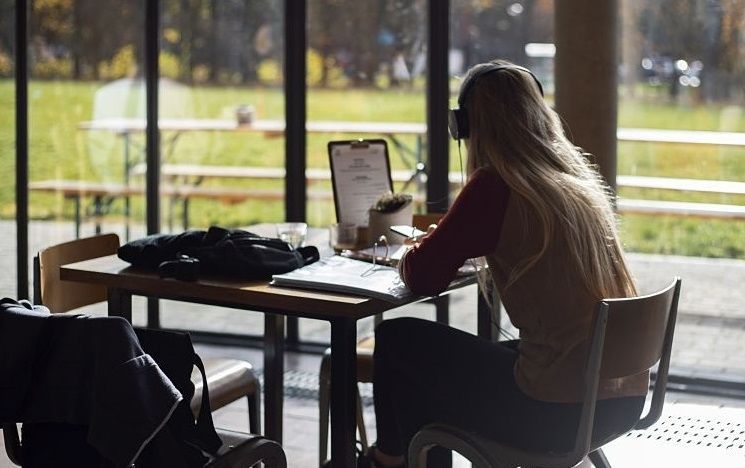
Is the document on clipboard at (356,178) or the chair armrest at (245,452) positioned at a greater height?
the document on clipboard at (356,178)

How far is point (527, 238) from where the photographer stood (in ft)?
8.70

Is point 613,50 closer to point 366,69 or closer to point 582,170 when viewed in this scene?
point 366,69

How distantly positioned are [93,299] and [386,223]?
94 cm

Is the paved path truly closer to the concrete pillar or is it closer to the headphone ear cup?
the concrete pillar

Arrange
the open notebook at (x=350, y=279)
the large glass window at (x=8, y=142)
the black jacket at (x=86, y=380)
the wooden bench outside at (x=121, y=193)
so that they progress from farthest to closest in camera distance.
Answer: the large glass window at (x=8, y=142) → the wooden bench outside at (x=121, y=193) → the open notebook at (x=350, y=279) → the black jacket at (x=86, y=380)

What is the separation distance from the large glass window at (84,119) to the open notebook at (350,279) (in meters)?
2.82

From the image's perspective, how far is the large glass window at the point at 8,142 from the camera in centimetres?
571

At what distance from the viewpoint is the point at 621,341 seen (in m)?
2.55

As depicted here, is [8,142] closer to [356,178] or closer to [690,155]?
[356,178]

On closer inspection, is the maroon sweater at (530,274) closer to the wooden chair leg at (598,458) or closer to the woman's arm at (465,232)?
the woman's arm at (465,232)

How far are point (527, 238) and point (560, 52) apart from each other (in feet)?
6.57

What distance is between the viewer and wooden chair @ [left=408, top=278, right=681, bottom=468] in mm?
2525

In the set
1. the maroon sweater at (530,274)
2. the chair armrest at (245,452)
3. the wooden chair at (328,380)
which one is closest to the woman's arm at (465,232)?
the maroon sweater at (530,274)

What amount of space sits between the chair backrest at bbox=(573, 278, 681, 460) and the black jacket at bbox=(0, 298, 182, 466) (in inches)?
36.0
